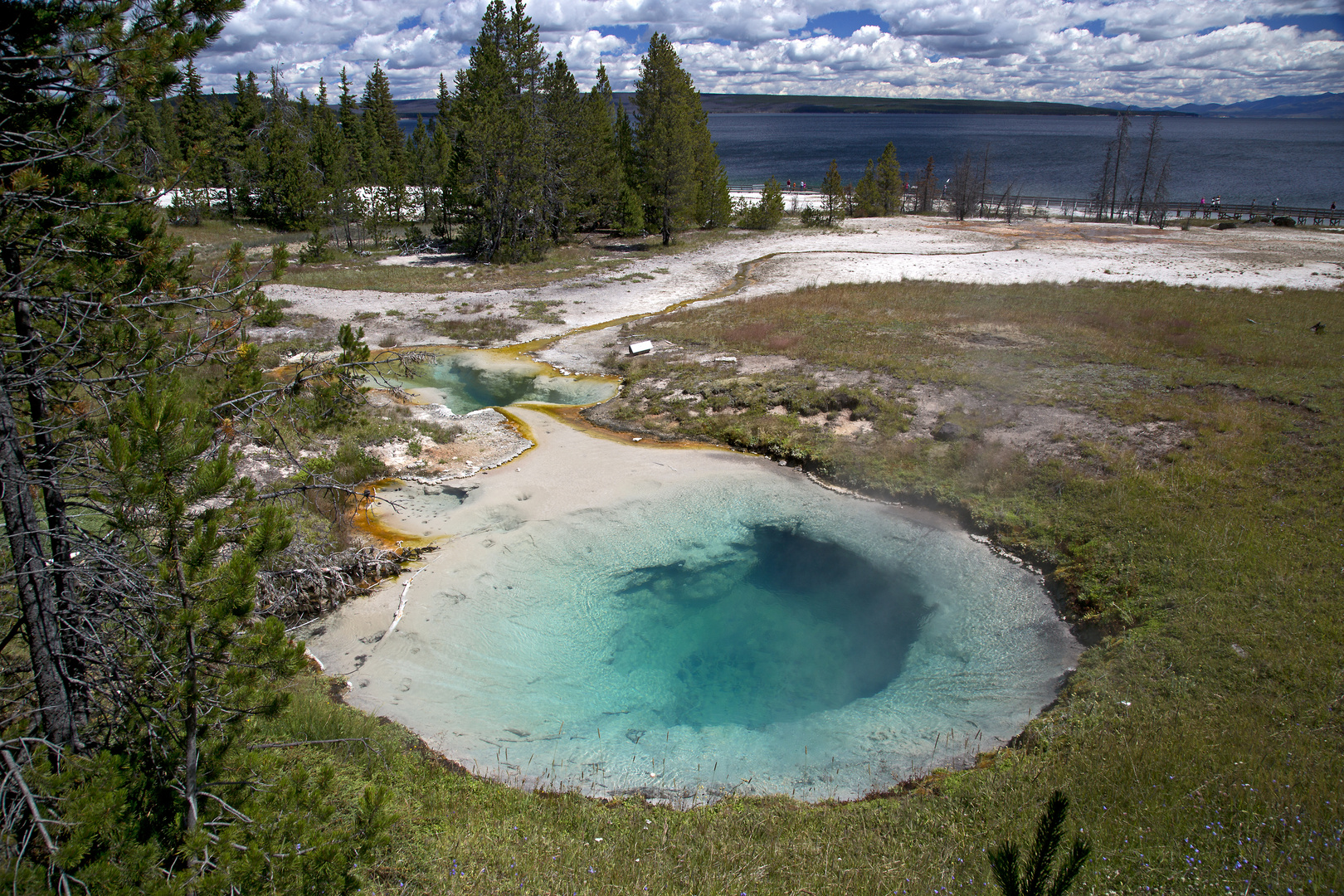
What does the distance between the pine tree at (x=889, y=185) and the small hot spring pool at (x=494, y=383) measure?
50243mm

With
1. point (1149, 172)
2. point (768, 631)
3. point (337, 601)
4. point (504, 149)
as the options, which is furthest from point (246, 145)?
point (1149, 172)

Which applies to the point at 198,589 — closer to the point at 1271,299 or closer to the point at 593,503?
the point at 593,503

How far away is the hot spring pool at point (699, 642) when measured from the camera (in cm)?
830

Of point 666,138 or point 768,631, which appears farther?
point 666,138

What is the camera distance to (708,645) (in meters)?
10.5

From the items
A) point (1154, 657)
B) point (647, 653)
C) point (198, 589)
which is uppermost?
point (198, 589)

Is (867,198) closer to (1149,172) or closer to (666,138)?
(666,138)

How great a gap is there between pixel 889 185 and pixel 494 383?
178 feet

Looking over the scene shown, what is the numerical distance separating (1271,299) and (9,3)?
33.7 m

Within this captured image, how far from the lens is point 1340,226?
168ft

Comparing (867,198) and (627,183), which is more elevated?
(867,198)

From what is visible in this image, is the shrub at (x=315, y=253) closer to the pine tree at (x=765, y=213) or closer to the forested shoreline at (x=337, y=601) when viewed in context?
the forested shoreline at (x=337, y=601)

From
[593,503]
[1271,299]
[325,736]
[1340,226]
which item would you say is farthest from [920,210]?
[325,736]

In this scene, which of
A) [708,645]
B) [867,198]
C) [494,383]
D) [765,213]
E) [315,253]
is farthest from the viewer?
[867,198]
